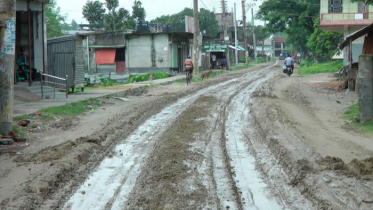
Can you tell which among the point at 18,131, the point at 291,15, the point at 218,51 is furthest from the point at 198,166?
the point at 291,15

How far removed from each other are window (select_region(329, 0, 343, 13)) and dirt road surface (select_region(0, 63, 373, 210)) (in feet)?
98.5

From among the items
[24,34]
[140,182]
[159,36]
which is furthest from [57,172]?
[159,36]

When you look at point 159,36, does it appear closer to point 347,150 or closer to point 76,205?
point 347,150

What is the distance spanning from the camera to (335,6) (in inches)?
1670

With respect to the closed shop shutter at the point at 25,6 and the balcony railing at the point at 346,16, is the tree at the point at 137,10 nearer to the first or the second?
the balcony railing at the point at 346,16

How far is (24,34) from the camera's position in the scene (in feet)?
78.3

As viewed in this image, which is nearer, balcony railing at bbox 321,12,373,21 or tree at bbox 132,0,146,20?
balcony railing at bbox 321,12,373,21

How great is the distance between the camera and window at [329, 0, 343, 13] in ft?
139

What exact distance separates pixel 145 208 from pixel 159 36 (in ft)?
124

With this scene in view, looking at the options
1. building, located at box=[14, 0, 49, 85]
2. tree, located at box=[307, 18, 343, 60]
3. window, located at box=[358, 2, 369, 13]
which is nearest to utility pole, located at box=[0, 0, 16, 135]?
building, located at box=[14, 0, 49, 85]

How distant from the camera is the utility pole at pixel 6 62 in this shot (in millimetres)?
11227

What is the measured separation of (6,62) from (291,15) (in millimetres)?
48664

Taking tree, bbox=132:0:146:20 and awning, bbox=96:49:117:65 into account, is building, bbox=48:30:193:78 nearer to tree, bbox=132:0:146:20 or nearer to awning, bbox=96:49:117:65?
awning, bbox=96:49:117:65

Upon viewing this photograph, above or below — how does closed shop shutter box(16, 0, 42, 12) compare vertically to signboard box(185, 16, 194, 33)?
below
